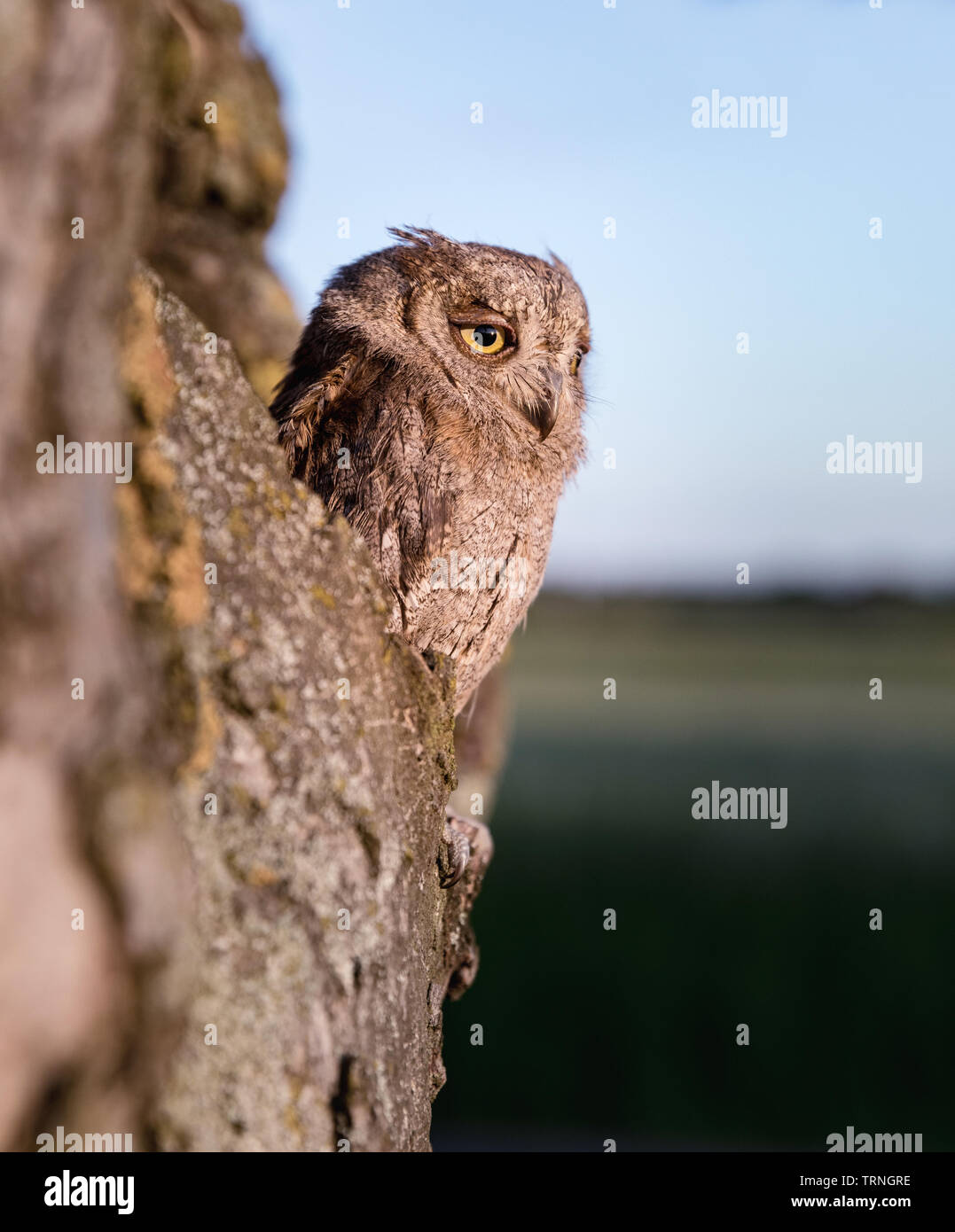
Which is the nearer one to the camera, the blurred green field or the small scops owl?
the small scops owl

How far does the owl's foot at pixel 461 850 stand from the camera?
7.79ft

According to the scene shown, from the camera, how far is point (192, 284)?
5.89m

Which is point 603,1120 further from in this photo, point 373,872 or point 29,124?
point 29,124

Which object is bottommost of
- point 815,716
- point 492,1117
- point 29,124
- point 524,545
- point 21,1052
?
point 492,1117

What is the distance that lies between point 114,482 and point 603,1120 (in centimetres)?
1916

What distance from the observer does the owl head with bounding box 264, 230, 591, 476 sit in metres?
3.26

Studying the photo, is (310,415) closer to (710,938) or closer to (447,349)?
(447,349)

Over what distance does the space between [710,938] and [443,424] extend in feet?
72.0

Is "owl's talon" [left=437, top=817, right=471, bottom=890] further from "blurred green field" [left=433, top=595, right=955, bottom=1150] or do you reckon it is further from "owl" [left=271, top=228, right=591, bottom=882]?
"blurred green field" [left=433, top=595, right=955, bottom=1150]

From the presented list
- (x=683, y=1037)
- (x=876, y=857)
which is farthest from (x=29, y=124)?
(x=876, y=857)

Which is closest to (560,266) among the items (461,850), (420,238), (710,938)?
(420,238)

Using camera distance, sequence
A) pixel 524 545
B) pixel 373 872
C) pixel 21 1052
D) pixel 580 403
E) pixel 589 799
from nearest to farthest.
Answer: pixel 21 1052
pixel 373 872
pixel 524 545
pixel 580 403
pixel 589 799

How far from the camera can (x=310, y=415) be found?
10.7 ft

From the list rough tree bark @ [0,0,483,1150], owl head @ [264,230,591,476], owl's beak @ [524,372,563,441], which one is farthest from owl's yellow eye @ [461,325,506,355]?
rough tree bark @ [0,0,483,1150]
